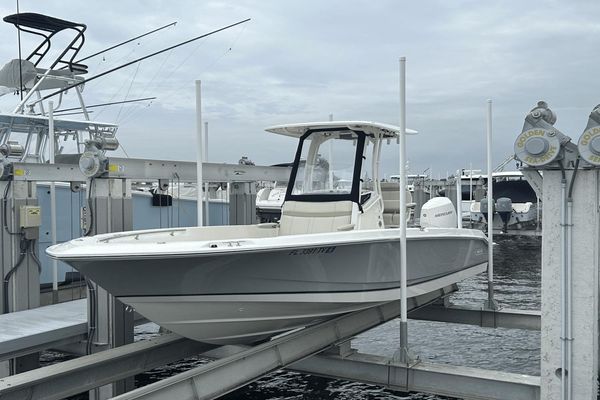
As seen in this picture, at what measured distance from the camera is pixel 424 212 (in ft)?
25.0

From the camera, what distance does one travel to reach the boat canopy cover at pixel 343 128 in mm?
6426

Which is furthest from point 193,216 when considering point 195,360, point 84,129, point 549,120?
point 549,120

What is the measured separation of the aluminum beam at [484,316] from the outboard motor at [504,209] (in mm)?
19222

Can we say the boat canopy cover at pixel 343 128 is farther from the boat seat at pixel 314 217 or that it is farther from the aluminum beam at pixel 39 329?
the aluminum beam at pixel 39 329

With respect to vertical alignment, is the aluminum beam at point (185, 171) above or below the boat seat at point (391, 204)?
above

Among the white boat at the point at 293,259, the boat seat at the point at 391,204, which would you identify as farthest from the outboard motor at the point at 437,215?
the white boat at the point at 293,259

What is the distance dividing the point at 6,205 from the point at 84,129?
7028 mm

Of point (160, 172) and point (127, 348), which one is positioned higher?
point (160, 172)

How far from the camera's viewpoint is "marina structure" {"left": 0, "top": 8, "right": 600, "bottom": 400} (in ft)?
14.3

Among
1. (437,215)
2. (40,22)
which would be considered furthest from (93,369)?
(40,22)

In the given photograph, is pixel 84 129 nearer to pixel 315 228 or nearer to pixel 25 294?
pixel 25 294

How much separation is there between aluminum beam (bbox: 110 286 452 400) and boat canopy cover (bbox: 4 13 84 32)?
9478 mm

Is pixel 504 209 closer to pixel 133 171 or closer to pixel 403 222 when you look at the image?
pixel 403 222

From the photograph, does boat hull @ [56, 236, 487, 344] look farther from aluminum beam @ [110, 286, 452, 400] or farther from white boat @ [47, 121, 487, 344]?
aluminum beam @ [110, 286, 452, 400]
